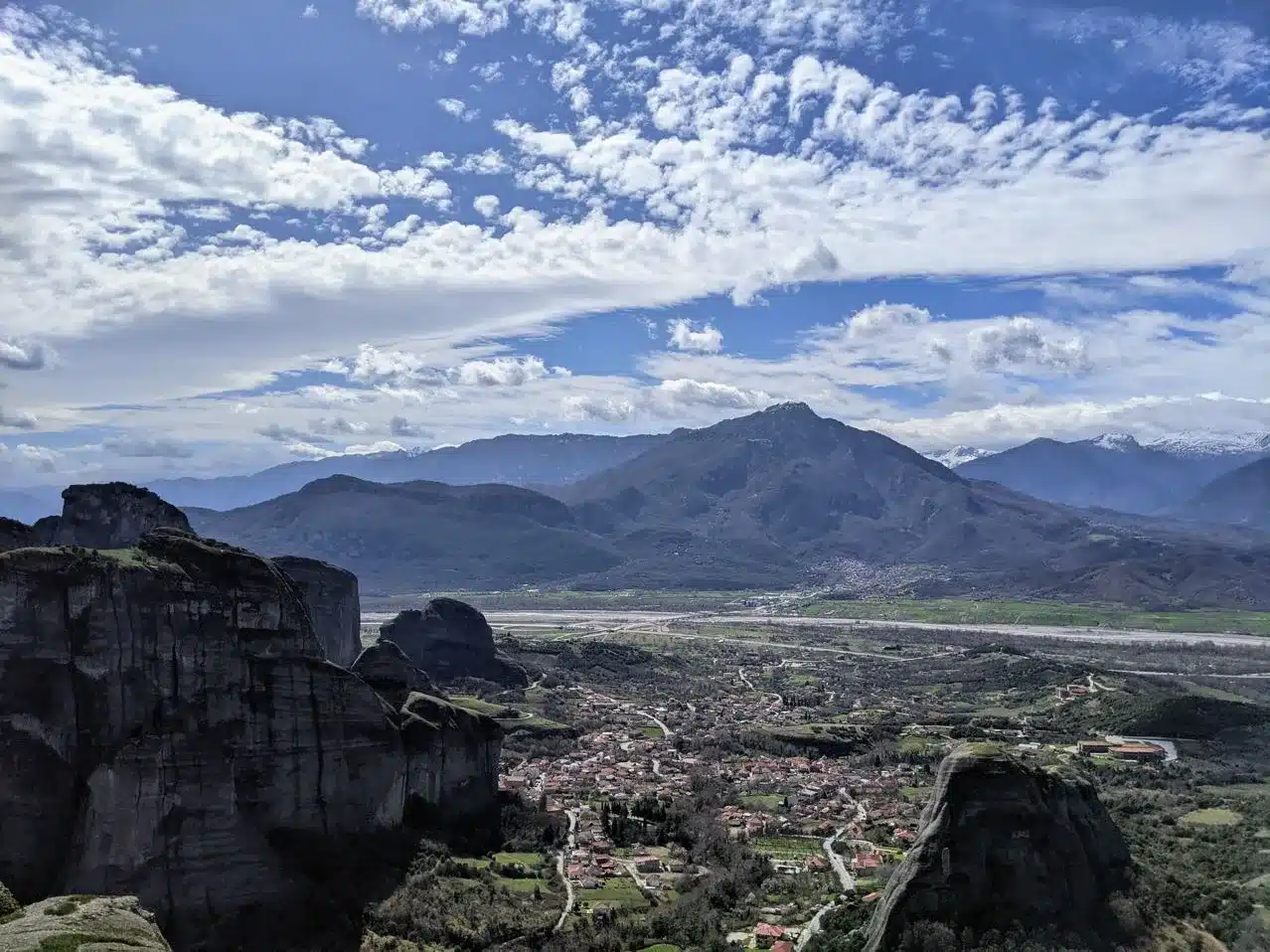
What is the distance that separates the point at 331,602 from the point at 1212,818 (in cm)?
8762

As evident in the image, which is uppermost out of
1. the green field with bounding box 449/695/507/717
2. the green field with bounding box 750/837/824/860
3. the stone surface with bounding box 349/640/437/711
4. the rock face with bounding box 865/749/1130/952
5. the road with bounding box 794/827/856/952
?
the stone surface with bounding box 349/640/437/711

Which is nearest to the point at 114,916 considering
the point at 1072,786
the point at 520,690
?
the point at 1072,786

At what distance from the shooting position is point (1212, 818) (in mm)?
73000

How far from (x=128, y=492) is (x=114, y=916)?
71.0m

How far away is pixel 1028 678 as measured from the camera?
15088cm

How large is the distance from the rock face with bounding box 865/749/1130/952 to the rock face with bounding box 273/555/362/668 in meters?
83.3

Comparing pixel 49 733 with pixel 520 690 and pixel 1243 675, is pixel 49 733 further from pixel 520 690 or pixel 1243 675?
pixel 1243 675

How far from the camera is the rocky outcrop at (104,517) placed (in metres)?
98.8

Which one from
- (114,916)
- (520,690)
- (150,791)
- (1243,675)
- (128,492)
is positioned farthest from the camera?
(1243,675)

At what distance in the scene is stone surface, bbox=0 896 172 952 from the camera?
111ft

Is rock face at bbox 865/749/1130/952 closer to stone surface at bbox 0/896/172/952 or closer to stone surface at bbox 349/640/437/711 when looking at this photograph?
stone surface at bbox 0/896/172/952

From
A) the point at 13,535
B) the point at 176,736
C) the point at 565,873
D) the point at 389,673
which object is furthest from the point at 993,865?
the point at 13,535

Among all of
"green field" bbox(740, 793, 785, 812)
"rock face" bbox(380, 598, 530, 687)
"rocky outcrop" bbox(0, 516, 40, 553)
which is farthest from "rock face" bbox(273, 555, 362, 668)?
"green field" bbox(740, 793, 785, 812)

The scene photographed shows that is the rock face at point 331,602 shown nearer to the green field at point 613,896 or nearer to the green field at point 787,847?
the green field at point 787,847
